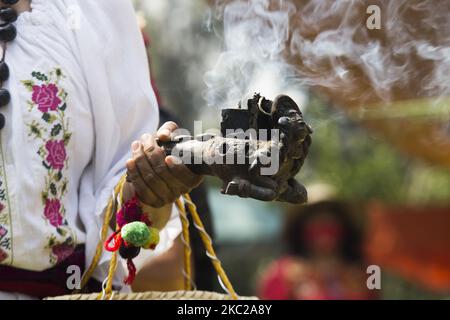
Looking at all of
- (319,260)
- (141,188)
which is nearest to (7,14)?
(141,188)

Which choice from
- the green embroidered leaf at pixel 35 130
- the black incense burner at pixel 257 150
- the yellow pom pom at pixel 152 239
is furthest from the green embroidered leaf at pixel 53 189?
A: the black incense burner at pixel 257 150

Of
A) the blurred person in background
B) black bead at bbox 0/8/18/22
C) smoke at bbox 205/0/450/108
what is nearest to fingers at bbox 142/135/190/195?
smoke at bbox 205/0/450/108

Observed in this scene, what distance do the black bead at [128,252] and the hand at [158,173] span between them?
105mm

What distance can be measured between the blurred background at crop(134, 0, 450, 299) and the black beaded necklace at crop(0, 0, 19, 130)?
42 cm

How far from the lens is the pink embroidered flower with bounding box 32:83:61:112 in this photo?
195 centimetres

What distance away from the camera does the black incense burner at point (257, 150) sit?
1618 millimetres

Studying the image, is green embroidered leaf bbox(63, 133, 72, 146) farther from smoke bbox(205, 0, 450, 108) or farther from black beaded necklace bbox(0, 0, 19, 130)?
smoke bbox(205, 0, 450, 108)

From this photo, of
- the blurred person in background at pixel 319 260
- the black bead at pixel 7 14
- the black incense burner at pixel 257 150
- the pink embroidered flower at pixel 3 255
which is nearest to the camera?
the black incense burner at pixel 257 150

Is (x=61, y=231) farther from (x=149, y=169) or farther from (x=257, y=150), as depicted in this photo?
(x=257, y=150)

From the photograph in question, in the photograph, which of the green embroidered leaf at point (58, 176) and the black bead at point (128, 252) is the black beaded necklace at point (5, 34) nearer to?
the green embroidered leaf at point (58, 176)

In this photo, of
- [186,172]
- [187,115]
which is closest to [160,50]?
[187,115]

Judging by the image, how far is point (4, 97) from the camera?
193 cm

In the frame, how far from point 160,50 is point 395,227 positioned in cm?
252
